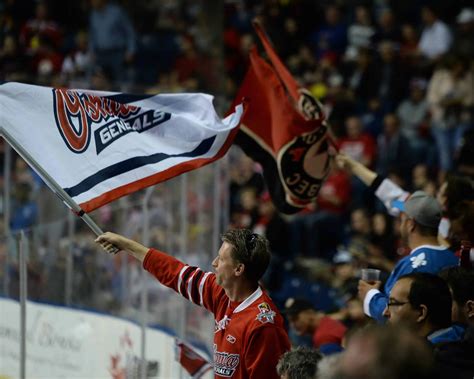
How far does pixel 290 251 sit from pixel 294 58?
397cm

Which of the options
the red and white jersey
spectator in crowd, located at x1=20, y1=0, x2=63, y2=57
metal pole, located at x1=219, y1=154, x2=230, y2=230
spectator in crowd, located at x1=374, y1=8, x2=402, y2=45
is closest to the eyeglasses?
the red and white jersey

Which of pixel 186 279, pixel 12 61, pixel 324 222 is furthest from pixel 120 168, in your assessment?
pixel 12 61

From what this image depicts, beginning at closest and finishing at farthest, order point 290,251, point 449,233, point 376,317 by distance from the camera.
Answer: point 376,317 → point 449,233 → point 290,251

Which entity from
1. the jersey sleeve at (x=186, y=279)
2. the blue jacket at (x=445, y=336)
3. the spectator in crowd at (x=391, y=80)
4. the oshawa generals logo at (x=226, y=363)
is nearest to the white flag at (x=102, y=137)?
the jersey sleeve at (x=186, y=279)

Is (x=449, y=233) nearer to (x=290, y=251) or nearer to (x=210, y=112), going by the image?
(x=210, y=112)

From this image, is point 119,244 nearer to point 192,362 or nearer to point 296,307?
point 192,362

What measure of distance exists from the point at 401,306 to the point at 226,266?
913 millimetres

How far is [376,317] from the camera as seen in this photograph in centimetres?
535

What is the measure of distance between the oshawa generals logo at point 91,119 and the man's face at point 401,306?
6.87 ft

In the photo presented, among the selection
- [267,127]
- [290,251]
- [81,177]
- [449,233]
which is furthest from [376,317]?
[290,251]

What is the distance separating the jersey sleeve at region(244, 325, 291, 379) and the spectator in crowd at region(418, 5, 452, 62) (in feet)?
32.4

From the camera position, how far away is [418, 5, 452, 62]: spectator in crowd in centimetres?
1419

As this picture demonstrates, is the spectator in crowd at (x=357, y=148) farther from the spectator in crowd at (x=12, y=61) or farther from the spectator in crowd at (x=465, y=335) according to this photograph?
the spectator in crowd at (x=465, y=335)

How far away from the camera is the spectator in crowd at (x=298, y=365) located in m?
4.33
